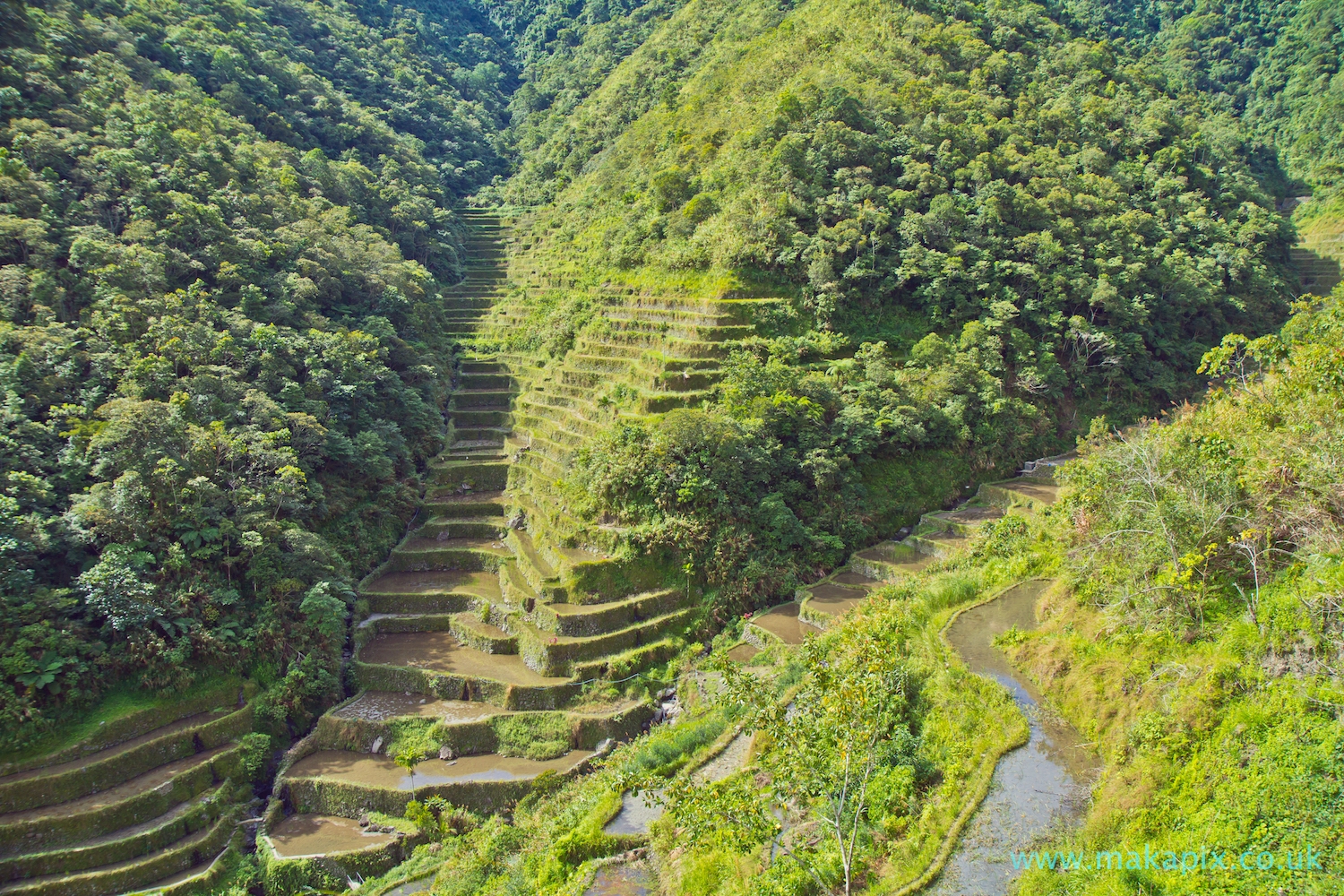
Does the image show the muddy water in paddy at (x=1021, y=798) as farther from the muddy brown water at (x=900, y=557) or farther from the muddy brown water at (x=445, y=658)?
the muddy brown water at (x=445, y=658)

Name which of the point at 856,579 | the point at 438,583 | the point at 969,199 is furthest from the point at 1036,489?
the point at 438,583

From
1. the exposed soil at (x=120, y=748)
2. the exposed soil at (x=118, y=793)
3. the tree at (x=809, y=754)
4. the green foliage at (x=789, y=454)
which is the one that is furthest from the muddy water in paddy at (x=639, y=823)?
the exposed soil at (x=120, y=748)

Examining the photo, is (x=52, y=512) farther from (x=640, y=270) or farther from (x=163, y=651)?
(x=640, y=270)

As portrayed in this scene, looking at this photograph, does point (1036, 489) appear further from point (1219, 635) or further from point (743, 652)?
point (1219, 635)

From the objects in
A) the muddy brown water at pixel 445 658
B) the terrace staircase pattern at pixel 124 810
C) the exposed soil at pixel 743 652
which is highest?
the exposed soil at pixel 743 652

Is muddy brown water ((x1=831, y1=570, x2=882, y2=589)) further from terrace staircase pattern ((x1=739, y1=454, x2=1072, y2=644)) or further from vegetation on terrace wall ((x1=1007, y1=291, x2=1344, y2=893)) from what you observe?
vegetation on terrace wall ((x1=1007, y1=291, x2=1344, y2=893))

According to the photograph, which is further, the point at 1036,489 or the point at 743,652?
the point at 1036,489

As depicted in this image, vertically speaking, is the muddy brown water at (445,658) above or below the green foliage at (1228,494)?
below
